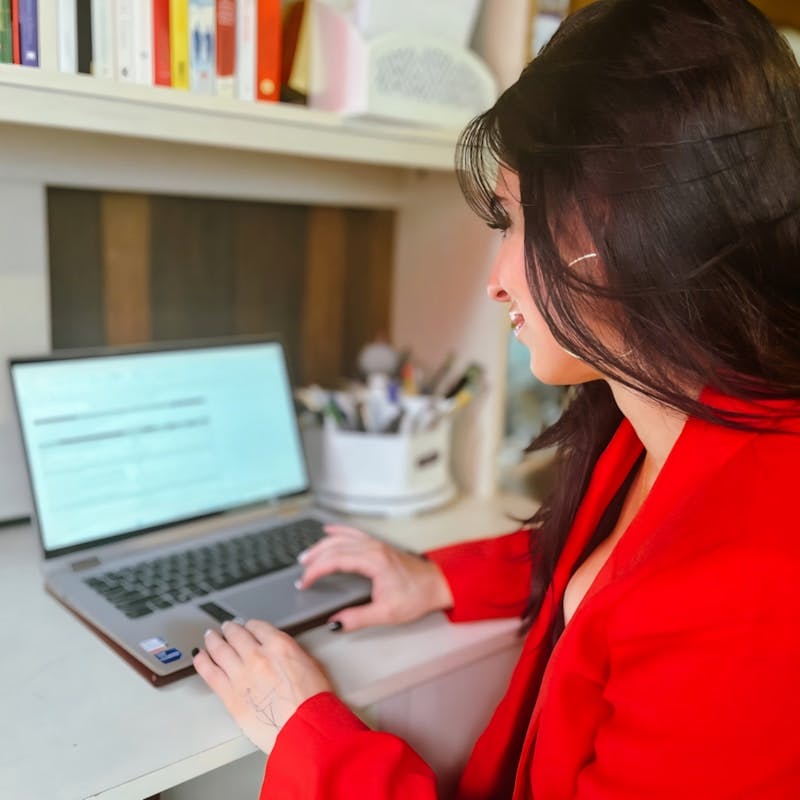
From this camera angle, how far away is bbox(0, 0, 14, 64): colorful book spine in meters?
0.80

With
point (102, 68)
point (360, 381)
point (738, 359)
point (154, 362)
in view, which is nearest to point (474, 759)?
point (738, 359)

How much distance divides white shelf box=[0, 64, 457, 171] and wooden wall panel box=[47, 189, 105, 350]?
183 mm

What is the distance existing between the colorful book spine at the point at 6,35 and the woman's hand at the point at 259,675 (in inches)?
22.8

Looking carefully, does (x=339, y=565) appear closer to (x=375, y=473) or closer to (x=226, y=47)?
(x=375, y=473)

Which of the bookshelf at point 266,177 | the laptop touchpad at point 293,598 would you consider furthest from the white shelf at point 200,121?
the laptop touchpad at point 293,598

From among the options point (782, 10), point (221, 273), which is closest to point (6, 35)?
point (221, 273)

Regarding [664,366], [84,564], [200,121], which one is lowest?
[84,564]

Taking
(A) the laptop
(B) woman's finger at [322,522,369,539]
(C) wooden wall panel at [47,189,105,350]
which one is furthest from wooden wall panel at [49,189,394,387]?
(B) woman's finger at [322,522,369,539]

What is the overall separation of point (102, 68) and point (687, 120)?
1.95ft

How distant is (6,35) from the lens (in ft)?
2.62

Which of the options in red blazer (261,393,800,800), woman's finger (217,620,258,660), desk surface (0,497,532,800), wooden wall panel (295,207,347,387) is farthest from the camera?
wooden wall panel (295,207,347,387)

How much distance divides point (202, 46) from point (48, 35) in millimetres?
164

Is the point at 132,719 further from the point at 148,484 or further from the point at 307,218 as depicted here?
the point at 307,218

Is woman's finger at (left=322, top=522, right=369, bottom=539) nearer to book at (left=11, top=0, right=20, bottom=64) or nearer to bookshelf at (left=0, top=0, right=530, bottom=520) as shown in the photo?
bookshelf at (left=0, top=0, right=530, bottom=520)
